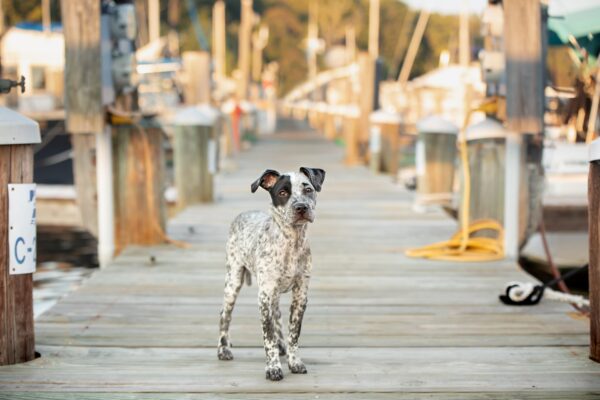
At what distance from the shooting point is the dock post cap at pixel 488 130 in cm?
871

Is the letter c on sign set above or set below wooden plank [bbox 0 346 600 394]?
above

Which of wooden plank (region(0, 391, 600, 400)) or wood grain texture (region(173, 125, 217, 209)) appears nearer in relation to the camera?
wooden plank (region(0, 391, 600, 400))

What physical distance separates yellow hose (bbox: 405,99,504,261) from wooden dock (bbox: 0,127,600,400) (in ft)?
0.73

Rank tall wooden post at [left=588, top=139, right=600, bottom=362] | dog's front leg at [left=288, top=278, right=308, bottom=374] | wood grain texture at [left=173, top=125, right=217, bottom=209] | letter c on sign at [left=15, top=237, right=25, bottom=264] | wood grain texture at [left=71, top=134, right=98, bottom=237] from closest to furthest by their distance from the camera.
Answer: dog's front leg at [left=288, top=278, right=308, bottom=374], tall wooden post at [left=588, top=139, right=600, bottom=362], letter c on sign at [left=15, top=237, right=25, bottom=264], wood grain texture at [left=71, top=134, right=98, bottom=237], wood grain texture at [left=173, top=125, right=217, bottom=209]

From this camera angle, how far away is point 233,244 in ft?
17.5

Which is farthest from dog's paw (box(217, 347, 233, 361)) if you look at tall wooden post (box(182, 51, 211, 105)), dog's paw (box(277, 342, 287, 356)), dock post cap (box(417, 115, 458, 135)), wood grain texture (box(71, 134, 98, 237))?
tall wooden post (box(182, 51, 211, 105))

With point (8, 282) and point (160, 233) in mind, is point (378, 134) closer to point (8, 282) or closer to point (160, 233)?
point (160, 233)

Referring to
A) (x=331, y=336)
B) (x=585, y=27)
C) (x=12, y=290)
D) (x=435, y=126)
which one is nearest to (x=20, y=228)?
(x=12, y=290)

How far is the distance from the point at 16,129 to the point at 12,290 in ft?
2.70

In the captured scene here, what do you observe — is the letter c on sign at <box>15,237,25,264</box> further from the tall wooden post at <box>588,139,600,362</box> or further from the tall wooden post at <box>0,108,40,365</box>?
the tall wooden post at <box>588,139,600,362</box>

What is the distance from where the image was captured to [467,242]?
8.85 m

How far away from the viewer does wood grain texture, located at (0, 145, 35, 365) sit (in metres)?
5.14

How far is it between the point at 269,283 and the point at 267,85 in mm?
41439

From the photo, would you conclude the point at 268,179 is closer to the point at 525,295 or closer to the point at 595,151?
the point at 595,151
